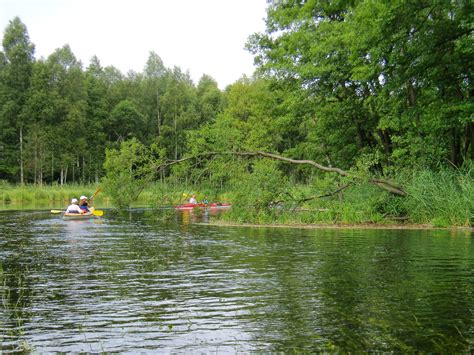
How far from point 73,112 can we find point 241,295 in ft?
203

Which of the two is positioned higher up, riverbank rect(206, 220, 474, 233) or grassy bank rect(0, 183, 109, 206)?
grassy bank rect(0, 183, 109, 206)

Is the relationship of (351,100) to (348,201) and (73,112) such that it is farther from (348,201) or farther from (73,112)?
(73,112)

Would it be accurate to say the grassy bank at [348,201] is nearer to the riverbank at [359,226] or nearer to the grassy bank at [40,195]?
the riverbank at [359,226]

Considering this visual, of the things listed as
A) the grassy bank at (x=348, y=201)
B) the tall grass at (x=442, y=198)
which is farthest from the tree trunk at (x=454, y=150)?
the tall grass at (x=442, y=198)

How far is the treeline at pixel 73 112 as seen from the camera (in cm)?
6384

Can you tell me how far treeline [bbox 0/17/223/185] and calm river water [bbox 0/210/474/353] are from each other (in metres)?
49.6

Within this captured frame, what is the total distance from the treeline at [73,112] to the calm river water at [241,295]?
49.6 m

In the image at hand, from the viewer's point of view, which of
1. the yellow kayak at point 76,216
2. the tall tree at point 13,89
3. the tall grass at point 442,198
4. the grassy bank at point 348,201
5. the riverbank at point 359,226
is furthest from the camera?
the tall tree at point 13,89

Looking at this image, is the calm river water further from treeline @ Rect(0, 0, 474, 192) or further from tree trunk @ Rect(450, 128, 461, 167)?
tree trunk @ Rect(450, 128, 461, 167)

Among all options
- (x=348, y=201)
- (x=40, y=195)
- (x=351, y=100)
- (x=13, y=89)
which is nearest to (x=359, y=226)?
(x=348, y=201)

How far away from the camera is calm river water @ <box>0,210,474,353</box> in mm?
6738

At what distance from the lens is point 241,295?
367 inches

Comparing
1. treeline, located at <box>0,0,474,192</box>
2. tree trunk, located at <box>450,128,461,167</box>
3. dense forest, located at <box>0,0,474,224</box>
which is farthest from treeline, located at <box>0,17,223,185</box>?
tree trunk, located at <box>450,128,461,167</box>

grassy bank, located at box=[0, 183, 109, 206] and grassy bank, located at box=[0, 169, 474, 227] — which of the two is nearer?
grassy bank, located at box=[0, 169, 474, 227]
